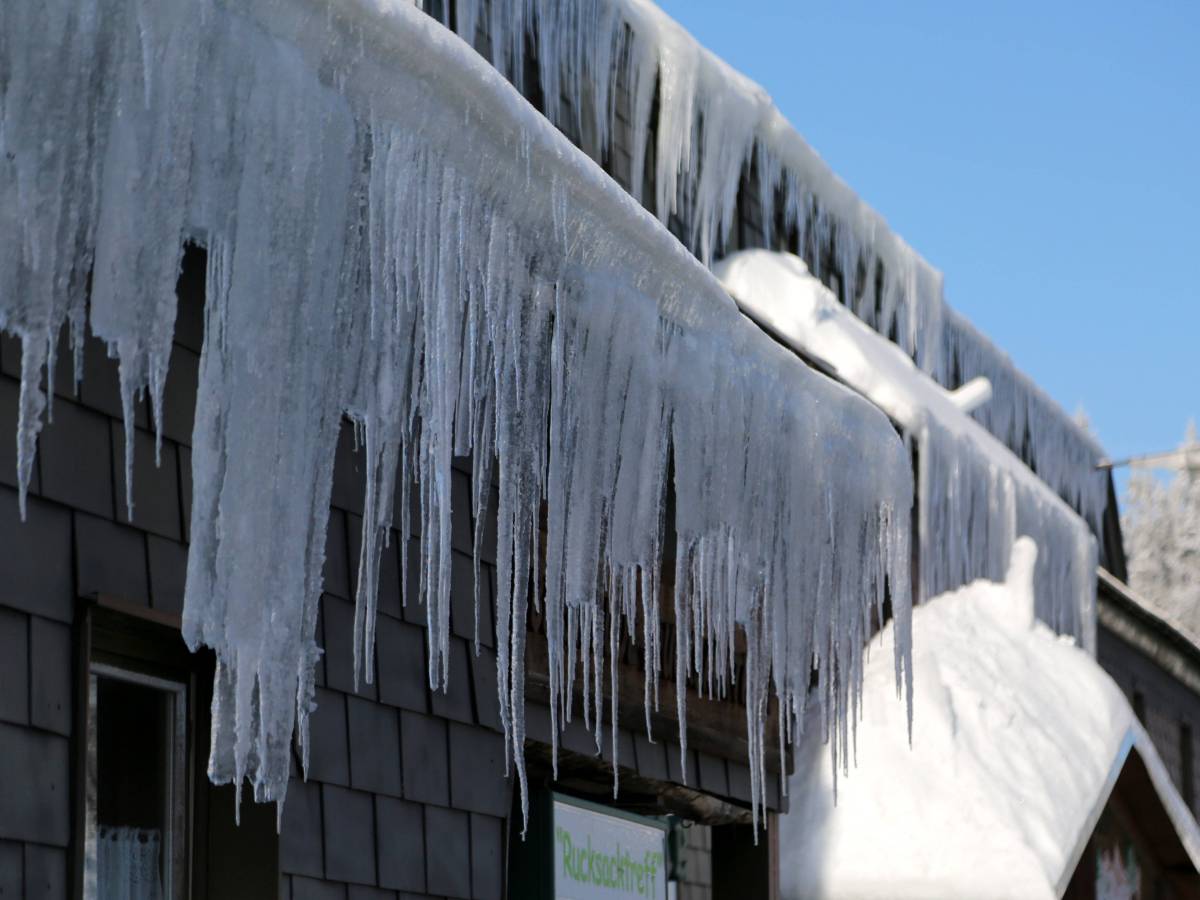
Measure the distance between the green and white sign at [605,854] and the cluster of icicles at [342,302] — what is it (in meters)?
0.66

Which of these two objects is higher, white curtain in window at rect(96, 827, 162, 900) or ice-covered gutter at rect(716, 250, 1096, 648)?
ice-covered gutter at rect(716, 250, 1096, 648)

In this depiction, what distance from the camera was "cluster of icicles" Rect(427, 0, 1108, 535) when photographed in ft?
27.0

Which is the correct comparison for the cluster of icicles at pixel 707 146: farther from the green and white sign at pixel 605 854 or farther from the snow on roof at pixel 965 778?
the green and white sign at pixel 605 854

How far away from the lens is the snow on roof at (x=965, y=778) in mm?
8031

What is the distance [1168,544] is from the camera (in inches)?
1836

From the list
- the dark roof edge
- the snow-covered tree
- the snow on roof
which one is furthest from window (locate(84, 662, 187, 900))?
the snow-covered tree

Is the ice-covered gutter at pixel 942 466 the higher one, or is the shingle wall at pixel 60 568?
the ice-covered gutter at pixel 942 466

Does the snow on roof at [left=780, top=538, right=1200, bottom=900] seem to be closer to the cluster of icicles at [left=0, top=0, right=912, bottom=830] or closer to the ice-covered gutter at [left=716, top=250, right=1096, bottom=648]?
the ice-covered gutter at [left=716, top=250, right=1096, bottom=648]

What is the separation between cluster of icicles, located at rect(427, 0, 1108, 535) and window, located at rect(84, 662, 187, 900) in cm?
322

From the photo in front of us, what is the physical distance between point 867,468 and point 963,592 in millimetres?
4314

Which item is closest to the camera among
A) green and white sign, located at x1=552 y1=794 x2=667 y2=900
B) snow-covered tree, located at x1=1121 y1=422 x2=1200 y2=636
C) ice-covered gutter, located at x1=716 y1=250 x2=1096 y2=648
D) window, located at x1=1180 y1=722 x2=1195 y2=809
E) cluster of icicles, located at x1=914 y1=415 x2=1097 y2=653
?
green and white sign, located at x1=552 y1=794 x2=667 y2=900

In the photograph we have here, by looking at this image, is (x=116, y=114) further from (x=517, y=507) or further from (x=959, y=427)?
(x=959, y=427)

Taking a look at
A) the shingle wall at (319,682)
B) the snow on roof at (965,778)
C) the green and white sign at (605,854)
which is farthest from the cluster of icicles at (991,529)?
the shingle wall at (319,682)

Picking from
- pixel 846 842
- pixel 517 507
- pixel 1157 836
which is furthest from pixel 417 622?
pixel 1157 836
